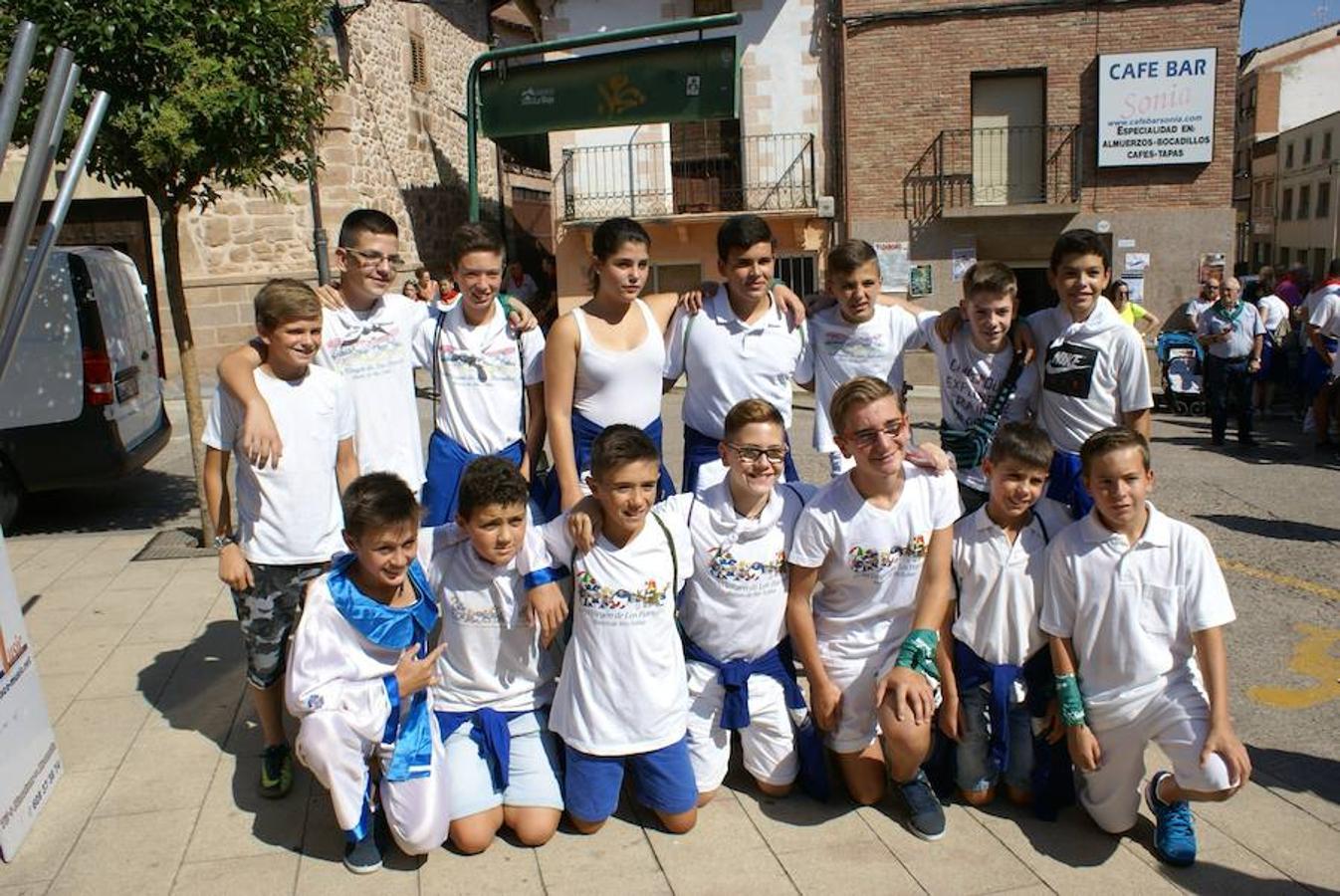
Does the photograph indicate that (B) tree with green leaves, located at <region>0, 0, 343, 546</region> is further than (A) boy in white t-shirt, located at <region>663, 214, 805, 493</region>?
Yes

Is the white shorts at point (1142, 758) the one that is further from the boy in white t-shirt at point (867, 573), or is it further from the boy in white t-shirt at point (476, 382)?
the boy in white t-shirt at point (476, 382)

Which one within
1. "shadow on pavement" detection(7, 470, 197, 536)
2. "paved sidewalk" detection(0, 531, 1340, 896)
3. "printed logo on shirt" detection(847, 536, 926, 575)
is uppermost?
"printed logo on shirt" detection(847, 536, 926, 575)

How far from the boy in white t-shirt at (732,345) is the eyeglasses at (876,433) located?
0.71 metres

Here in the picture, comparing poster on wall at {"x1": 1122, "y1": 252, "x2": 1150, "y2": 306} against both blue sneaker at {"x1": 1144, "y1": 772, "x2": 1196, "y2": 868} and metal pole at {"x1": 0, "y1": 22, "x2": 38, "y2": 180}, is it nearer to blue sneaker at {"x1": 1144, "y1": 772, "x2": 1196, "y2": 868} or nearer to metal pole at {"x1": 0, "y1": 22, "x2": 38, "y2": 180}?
blue sneaker at {"x1": 1144, "y1": 772, "x2": 1196, "y2": 868}

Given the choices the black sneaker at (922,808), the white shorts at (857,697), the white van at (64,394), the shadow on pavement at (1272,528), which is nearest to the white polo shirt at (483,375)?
the white shorts at (857,697)

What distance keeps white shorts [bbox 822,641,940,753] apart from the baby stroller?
1079cm

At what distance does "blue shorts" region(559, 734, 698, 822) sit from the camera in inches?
142

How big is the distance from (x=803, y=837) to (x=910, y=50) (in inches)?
651

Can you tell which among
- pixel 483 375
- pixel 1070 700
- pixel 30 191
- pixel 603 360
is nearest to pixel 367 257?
pixel 483 375

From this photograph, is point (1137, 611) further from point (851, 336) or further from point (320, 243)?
point (320, 243)

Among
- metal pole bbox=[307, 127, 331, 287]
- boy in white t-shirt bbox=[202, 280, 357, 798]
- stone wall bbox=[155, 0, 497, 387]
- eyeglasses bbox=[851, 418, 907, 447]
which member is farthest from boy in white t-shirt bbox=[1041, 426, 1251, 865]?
metal pole bbox=[307, 127, 331, 287]

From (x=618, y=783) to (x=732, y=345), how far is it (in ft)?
5.58

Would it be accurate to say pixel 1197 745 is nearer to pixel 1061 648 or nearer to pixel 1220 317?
pixel 1061 648

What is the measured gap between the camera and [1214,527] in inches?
301
